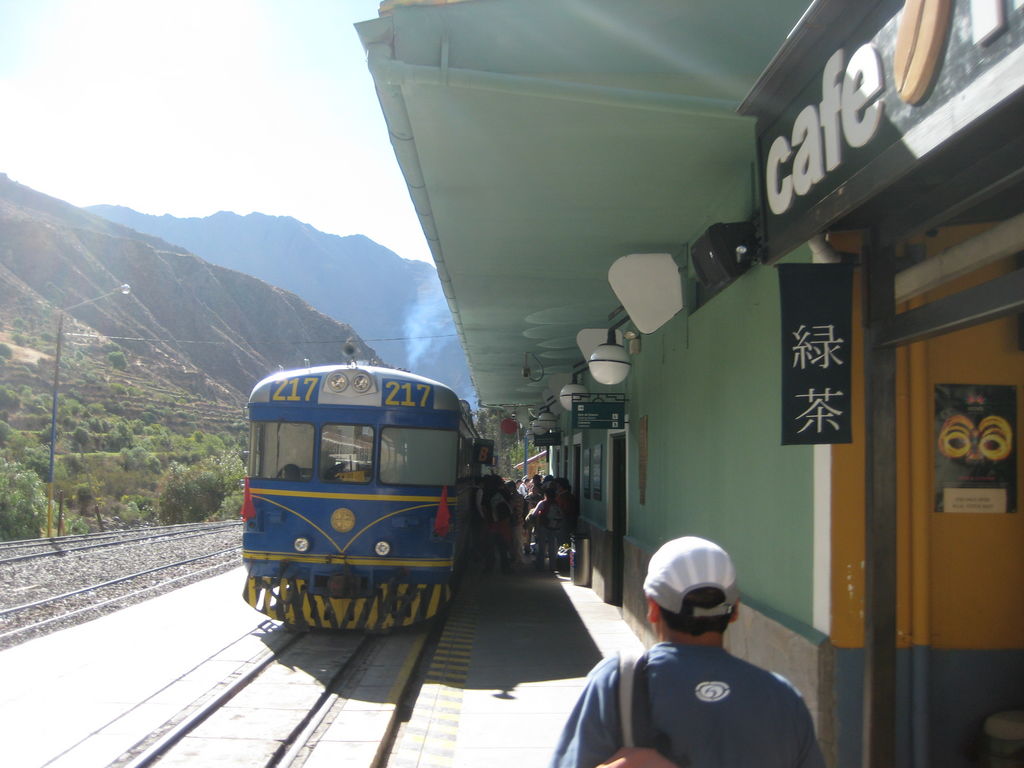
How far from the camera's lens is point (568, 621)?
1132 cm

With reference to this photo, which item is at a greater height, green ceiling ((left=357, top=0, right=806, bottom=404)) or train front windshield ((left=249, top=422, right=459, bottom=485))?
green ceiling ((left=357, top=0, right=806, bottom=404))

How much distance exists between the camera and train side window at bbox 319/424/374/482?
9.89 meters

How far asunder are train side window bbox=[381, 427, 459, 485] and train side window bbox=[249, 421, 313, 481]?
2.79 feet

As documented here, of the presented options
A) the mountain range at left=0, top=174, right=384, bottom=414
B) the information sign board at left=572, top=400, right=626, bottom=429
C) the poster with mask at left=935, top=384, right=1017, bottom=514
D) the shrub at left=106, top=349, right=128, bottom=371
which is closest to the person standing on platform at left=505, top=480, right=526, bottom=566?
the information sign board at left=572, top=400, right=626, bottom=429

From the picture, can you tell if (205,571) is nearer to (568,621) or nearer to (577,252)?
(568,621)

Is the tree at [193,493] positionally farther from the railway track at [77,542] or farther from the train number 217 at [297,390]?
the train number 217 at [297,390]

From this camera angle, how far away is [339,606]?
9.54m

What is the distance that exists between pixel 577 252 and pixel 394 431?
2.86 meters

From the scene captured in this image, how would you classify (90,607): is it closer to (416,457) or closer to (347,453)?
(347,453)

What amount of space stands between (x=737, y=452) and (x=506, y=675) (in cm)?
343

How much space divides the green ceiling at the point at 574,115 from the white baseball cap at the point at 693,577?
3.31m

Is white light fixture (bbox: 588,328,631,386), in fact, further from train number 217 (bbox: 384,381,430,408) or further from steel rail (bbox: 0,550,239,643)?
steel rail (bbox: 0,550,239,643)

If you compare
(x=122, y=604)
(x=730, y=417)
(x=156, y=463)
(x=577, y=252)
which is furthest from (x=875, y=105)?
(x=156, y=463)

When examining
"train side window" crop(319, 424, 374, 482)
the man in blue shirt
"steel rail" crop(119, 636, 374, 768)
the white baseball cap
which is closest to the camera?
the man in blue shirt
